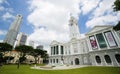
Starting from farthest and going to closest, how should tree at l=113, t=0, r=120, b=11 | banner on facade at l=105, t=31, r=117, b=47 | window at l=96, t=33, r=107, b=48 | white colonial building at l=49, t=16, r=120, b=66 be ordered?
window at l=96, t=33, r=107, b=48
banner on facade at l=105, t=31, r=117, b=47
white colonial building at l=49, t=16, r=120, b=66
tree at l=113, t=0, r=120, b=11

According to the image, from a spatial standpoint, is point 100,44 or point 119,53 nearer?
point 119,53

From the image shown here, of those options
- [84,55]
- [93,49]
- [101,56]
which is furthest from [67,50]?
[101,56]

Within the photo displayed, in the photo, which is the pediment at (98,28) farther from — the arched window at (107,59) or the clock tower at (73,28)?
the clock tower at (73,28)

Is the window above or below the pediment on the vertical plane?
below

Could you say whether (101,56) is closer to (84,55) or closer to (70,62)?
(84,55)

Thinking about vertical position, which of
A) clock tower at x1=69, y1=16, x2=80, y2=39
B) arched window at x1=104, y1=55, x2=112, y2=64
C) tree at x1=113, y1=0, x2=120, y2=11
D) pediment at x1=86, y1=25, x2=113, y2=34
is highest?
clock tower at x1=69, y1=16, x2=80, y2=39

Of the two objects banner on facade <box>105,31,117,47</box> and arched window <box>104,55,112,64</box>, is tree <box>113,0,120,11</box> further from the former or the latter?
arched window <box>104,55,112,64</box>

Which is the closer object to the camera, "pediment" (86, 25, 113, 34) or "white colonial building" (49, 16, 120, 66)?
"white colonial building" (49, 16, 120, 66)

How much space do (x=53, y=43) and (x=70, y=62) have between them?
2032cm

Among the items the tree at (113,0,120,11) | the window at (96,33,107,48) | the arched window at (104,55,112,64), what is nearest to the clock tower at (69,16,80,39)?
the window at (96,33,107,48)

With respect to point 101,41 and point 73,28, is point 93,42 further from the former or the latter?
point 73,28

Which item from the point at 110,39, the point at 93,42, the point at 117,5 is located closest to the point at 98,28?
the point at 93,42

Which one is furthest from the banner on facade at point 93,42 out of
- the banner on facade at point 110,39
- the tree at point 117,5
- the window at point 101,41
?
the tree at point 117,5

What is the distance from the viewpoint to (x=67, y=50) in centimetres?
5528
